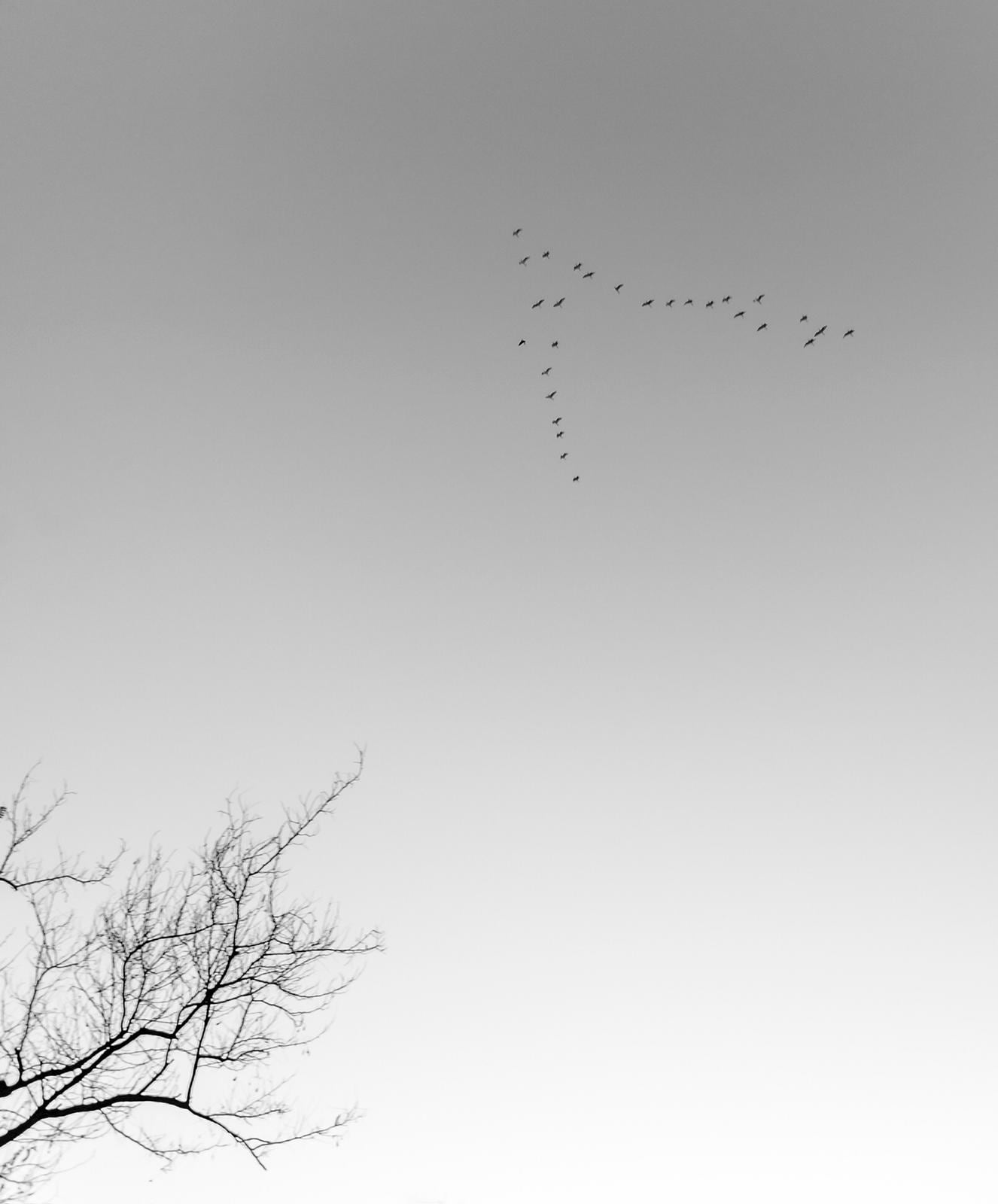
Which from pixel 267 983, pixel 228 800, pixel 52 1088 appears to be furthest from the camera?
pixel 228 800

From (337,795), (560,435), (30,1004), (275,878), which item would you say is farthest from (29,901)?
(560,435)

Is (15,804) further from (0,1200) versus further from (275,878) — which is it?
(0,1200)

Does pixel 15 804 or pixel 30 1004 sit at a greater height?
pixel 15 804

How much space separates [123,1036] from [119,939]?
0.96m

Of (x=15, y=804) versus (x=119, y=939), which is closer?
(x=119, y=939)

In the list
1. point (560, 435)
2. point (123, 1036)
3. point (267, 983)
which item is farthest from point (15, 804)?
point (560, 435)

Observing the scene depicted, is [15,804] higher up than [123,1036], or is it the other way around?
[15,804]

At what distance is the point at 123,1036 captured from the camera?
8.58 metres

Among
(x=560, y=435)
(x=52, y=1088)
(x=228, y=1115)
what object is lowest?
(x=228, y=1115)

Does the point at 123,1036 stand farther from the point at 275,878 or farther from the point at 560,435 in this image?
the point at 560,435

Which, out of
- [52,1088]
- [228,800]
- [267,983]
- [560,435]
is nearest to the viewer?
[52,1088]

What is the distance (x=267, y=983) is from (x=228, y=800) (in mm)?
2198

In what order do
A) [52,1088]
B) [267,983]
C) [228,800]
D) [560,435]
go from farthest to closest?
[560,435] → [228,800] → [267,983] → [52,1088]

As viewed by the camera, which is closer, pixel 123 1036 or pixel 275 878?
pixel 123 1036
